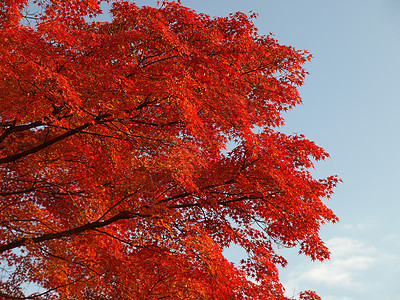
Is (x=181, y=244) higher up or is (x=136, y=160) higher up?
(x=136, y=160)

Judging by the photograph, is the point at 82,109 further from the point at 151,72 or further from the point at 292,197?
the point at 292,197

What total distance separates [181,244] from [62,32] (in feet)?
18.0

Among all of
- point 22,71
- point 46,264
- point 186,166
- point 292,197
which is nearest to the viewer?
point 22,71

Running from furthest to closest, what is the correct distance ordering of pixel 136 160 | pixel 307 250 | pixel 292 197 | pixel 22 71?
pixel 307 250
pixel 292 197
pixel 136 160
pixel 22 71

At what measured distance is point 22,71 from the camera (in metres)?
7.80

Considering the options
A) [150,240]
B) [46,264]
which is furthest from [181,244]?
[46,264]

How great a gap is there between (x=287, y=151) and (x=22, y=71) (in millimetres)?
6541

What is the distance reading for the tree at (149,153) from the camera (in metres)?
8.33

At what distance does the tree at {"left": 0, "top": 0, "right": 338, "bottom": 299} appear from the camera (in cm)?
833

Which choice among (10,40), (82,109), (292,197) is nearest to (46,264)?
(82,109)

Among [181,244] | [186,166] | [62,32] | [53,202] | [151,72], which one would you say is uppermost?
[62,32]

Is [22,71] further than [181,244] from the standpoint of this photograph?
No

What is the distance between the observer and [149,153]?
28.3 feet

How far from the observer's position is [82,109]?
8141 millimetres
